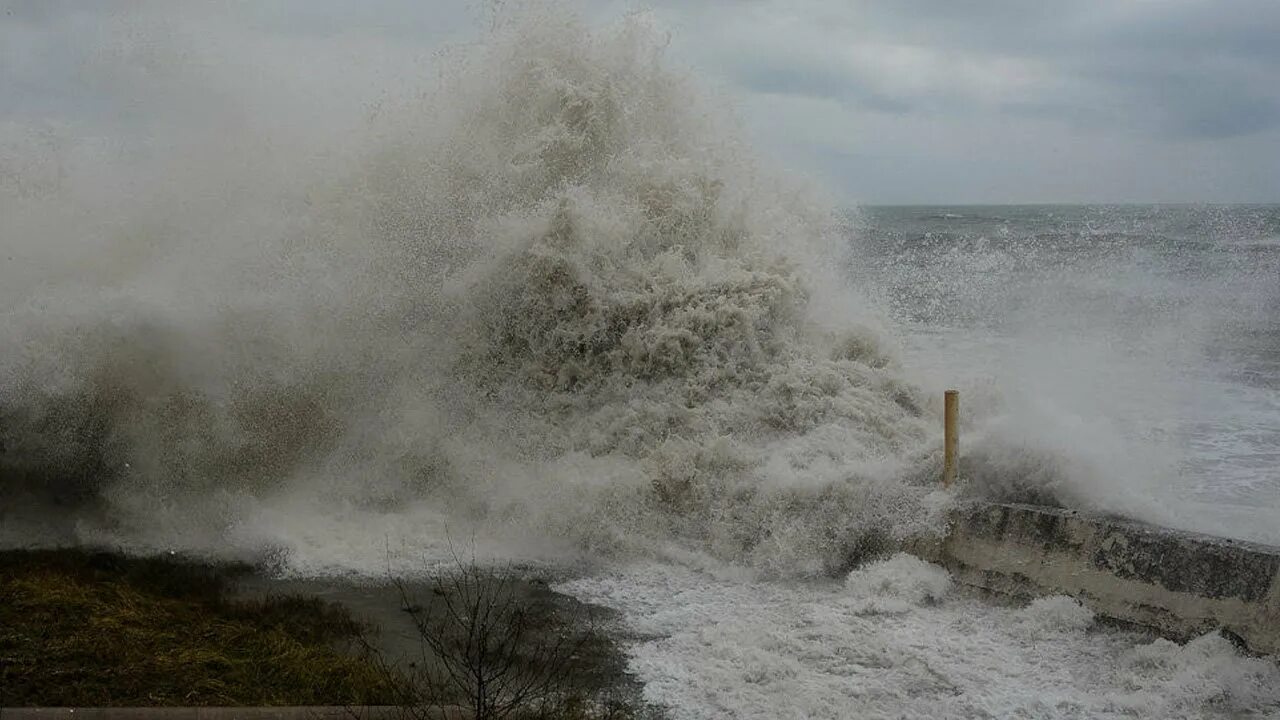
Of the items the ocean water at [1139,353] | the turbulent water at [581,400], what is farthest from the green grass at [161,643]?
the ocean water at [1139,353]

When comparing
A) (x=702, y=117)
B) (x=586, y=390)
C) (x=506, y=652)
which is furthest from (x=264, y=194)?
(x=506, y=652)

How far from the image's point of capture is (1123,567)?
6785 mm

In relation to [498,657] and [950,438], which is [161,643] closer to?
[498,657]

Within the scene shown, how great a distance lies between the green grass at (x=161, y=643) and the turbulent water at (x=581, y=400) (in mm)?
916

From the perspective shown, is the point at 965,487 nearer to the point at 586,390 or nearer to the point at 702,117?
the point at 586,390

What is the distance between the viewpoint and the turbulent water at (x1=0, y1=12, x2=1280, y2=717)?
6672 millimetres

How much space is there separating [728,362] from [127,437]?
205 inches

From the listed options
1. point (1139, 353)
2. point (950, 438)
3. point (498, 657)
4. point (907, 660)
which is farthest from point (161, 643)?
point (1139, 353)

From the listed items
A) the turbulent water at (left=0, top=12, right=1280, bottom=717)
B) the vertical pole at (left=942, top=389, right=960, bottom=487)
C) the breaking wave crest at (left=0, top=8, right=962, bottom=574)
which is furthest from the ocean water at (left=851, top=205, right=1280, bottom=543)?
the breaking wave crest at (left=0, top=8, right=962, bottom=574)

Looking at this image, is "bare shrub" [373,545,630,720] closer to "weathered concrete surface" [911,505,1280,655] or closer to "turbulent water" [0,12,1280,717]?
"turbulent water" [0,12,1280,717]

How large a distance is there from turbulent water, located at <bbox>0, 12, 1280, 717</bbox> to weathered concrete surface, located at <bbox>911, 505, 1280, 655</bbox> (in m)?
0.22

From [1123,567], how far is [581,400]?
4.84 metres

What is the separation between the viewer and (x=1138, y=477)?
26.8ft

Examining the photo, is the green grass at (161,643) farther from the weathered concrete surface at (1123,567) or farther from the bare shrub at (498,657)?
the weathered concrete surface at (1123,567)
